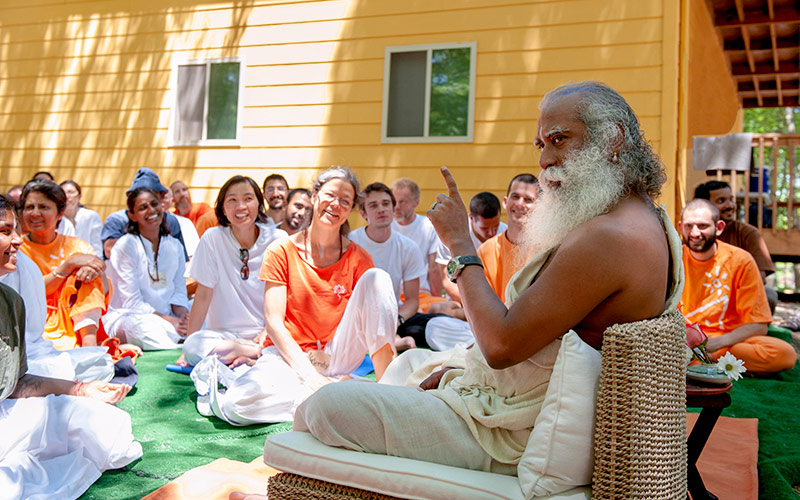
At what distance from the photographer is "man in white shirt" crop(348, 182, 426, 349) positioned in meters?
5.62

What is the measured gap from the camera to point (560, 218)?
1959 mm

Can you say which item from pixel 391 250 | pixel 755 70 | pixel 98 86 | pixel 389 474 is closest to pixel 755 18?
pixel 755 70

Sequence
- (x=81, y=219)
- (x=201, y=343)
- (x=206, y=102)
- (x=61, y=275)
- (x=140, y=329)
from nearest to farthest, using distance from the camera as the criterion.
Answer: (x=201, y=343) → (x=61, y=275) → (x=140, y=329) → (x=81, y=219) → (x=206, y=102)

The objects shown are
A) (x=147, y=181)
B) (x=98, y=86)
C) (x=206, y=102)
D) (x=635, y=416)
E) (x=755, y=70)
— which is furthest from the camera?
(x=755, y=70)

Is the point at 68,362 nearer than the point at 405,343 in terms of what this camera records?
Yes

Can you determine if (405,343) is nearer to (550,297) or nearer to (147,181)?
(147,181)

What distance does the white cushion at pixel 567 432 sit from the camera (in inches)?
65.0

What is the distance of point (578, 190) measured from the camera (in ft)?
6.21

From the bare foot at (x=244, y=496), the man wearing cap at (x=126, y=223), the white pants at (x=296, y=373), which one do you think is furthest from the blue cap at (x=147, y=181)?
the bare foot at (x=244, y=496)

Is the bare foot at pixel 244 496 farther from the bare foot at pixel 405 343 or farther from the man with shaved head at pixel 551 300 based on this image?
the bare foot at pixel 405 343

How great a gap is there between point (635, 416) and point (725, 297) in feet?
12.5

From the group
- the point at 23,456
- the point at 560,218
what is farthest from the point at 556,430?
the point at 23,456

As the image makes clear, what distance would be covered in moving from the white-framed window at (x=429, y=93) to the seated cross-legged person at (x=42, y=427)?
5.95 metres

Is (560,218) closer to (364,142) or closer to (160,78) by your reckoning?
(364,142)
